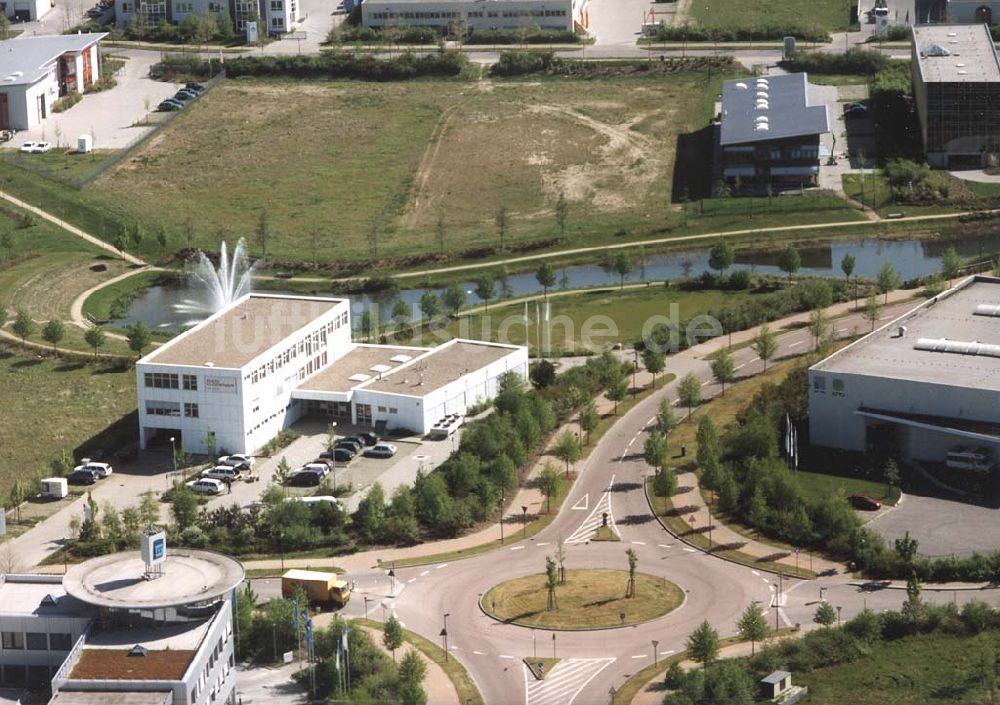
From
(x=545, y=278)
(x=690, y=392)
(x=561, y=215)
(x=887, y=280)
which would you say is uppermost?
(x=561, y=215)

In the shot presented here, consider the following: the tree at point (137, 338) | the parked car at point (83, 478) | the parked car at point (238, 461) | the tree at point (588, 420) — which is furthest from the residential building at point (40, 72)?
the tree at point (588, 420)

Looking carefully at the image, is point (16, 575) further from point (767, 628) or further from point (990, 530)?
point (990, 530)

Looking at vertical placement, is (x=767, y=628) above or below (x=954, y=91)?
below

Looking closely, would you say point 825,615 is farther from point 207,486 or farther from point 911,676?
point 207,486

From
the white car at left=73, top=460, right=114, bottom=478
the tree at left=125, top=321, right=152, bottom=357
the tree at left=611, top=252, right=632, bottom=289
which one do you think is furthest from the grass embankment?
the tree at left=611, top=252, right=632, bottom=289

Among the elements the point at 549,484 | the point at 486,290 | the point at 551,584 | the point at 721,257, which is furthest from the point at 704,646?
the point at 721,257

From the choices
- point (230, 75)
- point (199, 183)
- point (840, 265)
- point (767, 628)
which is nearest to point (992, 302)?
point (840, 265)
